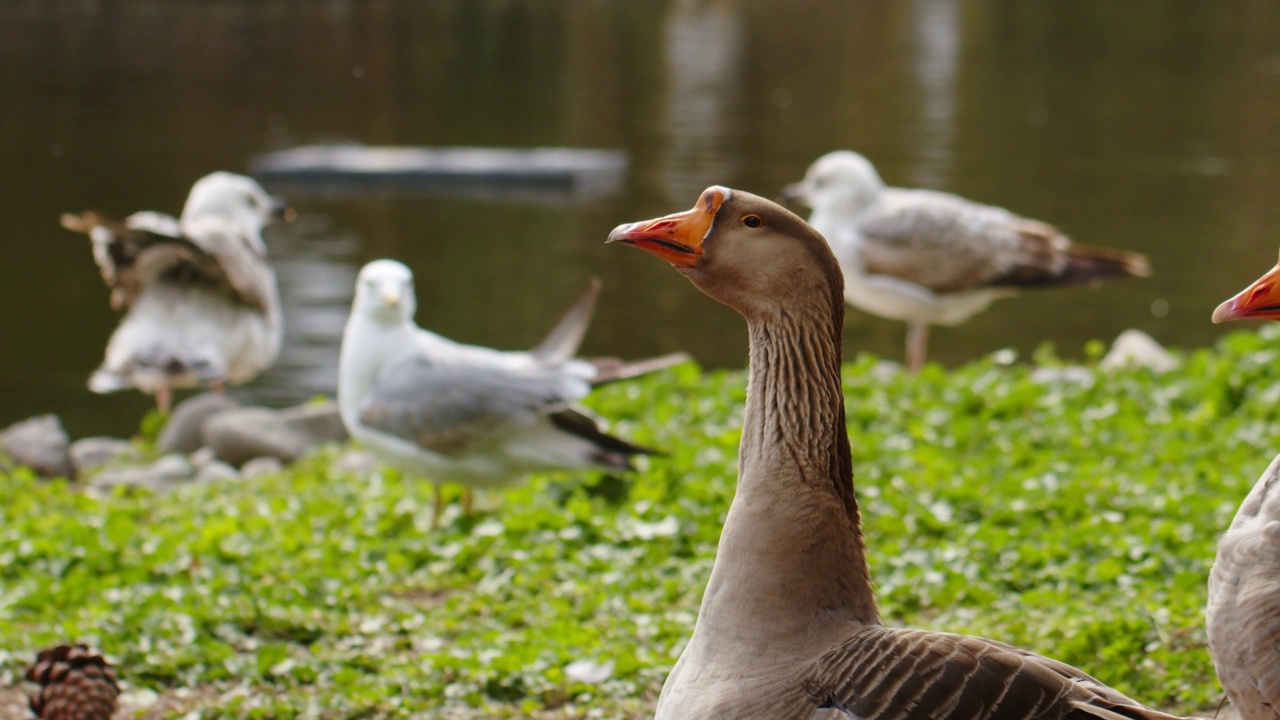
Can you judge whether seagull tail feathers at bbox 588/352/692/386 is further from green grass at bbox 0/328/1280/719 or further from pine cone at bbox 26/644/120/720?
pine cone at bbox 26/644/120/720

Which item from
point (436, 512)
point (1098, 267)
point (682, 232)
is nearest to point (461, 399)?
point (436, 512)

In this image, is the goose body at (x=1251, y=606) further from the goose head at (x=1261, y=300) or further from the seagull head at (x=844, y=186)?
the seagull head at (x=844, y=186)

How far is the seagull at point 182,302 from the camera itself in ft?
28.7

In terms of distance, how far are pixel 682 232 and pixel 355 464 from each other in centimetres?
610

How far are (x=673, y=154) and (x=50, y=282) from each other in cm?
976

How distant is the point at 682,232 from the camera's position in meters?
3.14

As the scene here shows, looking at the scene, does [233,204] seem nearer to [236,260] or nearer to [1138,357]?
[236,260]

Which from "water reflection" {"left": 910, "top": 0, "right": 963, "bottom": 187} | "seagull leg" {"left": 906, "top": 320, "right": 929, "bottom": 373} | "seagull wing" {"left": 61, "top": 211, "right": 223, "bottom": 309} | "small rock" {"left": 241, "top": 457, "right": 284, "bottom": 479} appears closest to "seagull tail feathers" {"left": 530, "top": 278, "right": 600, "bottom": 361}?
"small rock" {"left": 241, "top": 457, "right": 284, "bottom": 479}

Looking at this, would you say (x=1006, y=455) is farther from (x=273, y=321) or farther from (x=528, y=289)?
(x=528, y=289)

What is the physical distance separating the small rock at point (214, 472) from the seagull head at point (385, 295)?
2238 millimetres

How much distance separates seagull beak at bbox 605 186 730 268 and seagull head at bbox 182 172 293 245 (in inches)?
282

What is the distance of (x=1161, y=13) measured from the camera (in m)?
55.9

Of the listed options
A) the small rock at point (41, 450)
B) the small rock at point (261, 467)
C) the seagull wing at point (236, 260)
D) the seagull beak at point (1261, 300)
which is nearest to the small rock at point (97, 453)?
the small rock at point (41, 450)

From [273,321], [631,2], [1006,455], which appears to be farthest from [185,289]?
[631,2]
